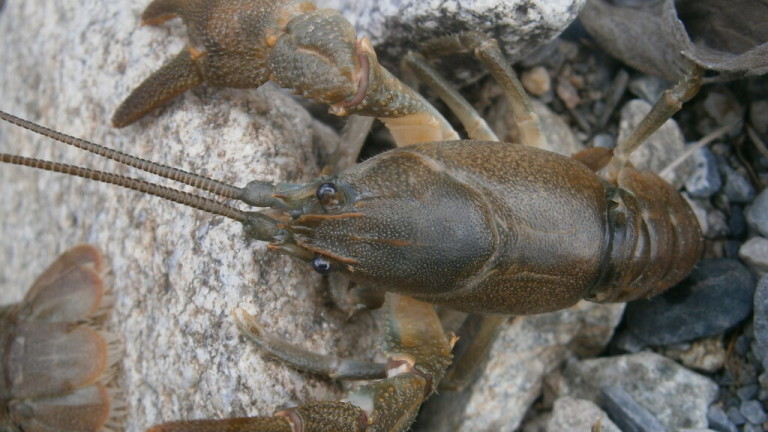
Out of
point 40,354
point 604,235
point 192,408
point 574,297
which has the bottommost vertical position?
point 40,354

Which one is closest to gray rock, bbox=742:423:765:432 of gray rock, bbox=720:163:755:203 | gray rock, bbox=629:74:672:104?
gray rock, bbox=720:163:755:203

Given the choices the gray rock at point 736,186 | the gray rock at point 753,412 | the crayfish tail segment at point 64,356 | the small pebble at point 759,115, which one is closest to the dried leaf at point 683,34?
the small pebble at point 759,115

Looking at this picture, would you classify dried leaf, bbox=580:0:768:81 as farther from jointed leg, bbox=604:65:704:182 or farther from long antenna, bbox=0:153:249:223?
long antenna, bbox=0:153:249:223

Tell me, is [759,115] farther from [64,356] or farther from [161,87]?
[64,356]

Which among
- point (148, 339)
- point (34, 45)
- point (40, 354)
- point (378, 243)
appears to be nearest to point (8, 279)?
point (40, 354)

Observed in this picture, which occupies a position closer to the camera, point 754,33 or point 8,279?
point 754,33

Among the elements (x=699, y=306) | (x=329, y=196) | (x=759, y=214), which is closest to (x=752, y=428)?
(x=699, y=306)

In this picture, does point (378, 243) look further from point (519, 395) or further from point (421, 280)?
point (519, 395)
